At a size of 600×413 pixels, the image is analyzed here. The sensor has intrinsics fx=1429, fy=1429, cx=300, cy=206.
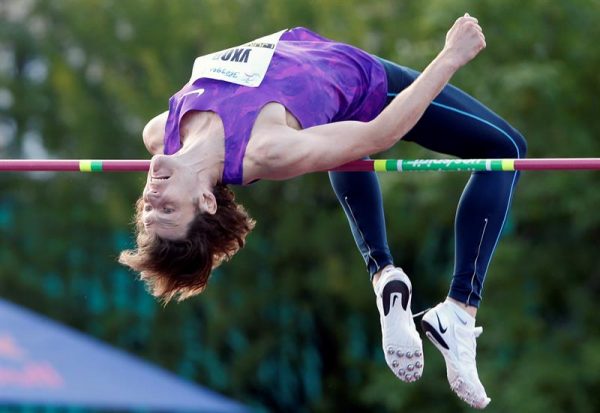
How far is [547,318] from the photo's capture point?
1217 cm

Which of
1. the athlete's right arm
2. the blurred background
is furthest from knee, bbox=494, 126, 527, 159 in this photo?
the blurred background

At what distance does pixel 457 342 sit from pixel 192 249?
3.69 ft

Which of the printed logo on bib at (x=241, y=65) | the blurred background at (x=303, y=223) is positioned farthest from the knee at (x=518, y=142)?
the blurred background at (x=303, y=223)

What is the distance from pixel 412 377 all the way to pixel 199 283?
37.6 inches

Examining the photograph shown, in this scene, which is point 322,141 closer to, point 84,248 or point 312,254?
point 312,254

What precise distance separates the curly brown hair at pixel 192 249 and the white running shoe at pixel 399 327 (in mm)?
659

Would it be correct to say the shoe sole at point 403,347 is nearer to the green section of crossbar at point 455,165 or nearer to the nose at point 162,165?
the green section of crossbar at point 455,165

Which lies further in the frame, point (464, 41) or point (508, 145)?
point (508, 145)

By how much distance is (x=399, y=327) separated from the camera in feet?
17.6

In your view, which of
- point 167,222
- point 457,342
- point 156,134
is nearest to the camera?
point 167,222

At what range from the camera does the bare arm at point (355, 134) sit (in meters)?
4.67

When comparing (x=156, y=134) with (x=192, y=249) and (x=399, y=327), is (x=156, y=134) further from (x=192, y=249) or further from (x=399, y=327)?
(x=399, y=327)

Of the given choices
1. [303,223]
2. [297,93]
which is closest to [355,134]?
[297,93]

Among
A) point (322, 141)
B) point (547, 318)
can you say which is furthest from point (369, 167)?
point (547, 318)
